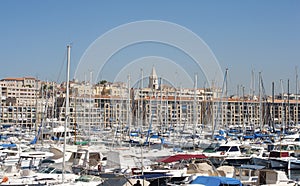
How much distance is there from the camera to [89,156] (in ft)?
96.9

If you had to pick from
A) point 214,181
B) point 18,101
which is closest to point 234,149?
point 214,181

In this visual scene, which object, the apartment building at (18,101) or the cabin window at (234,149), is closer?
the cabin window at (234,149)

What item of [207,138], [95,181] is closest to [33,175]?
[95,181]

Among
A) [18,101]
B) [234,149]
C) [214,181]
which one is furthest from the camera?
[18,101]

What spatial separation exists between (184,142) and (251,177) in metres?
22.7

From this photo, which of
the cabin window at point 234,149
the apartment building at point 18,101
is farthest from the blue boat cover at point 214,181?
the apartment building at point 18,101

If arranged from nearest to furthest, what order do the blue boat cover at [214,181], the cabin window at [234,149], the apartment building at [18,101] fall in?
the blue boat cover at [214,181]
the cabin window at [234,149]
the apartment building at [18,101]

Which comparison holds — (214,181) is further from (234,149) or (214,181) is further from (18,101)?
(18,101)

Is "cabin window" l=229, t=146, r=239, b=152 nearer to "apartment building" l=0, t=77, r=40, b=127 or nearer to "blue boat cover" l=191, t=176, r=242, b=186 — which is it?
"blue boat cover" l=191, t=176, r=242, b=186

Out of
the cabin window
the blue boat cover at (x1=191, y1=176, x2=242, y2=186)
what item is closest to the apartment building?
the cabin window

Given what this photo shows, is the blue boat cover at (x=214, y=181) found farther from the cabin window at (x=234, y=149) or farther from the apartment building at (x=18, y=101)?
the apartment building at (x=18, y=101)

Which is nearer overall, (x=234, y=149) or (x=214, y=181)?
(x=214, y=181)

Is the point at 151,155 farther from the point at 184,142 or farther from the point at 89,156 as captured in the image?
the point at 184,142

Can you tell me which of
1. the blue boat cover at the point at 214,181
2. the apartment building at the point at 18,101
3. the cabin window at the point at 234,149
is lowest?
the cabin window at the point at 234,149
